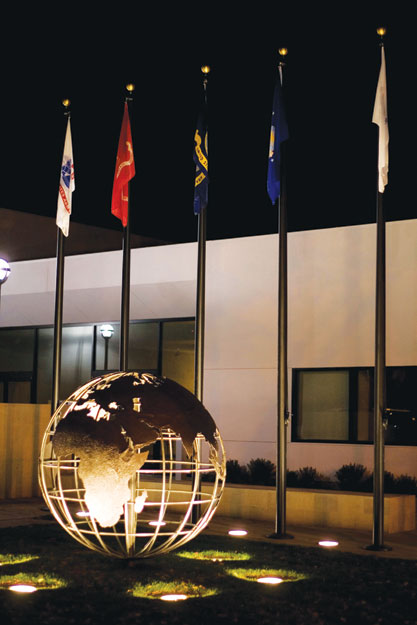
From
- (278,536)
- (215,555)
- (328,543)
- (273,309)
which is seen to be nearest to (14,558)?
(215,555)

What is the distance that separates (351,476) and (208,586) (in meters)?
7.26

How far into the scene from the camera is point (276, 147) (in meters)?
12.9

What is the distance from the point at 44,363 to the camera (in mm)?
23531

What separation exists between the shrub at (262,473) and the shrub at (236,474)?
0.12 metres

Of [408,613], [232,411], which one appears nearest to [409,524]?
[232,411]

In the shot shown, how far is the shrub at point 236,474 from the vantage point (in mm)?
16344

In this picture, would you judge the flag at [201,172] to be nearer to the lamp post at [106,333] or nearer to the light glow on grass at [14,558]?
the light glow on grass at [14,558]

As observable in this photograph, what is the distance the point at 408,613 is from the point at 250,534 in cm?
517

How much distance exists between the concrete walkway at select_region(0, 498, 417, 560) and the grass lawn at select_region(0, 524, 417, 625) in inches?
30.3

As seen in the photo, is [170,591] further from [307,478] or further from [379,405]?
[307,478]

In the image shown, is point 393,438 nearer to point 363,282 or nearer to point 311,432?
point 311,432

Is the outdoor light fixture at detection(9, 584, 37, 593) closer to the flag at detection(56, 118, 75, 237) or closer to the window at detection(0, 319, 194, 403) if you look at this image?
the flag at detection(56, 118, 75, 237)

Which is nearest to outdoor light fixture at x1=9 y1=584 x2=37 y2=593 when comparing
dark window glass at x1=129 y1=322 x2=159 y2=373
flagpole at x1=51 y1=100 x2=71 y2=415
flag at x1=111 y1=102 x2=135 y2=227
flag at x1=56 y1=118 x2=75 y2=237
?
flagpole at x1=51 y1=100 x2=71 y2=415

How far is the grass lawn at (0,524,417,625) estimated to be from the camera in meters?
7.64
